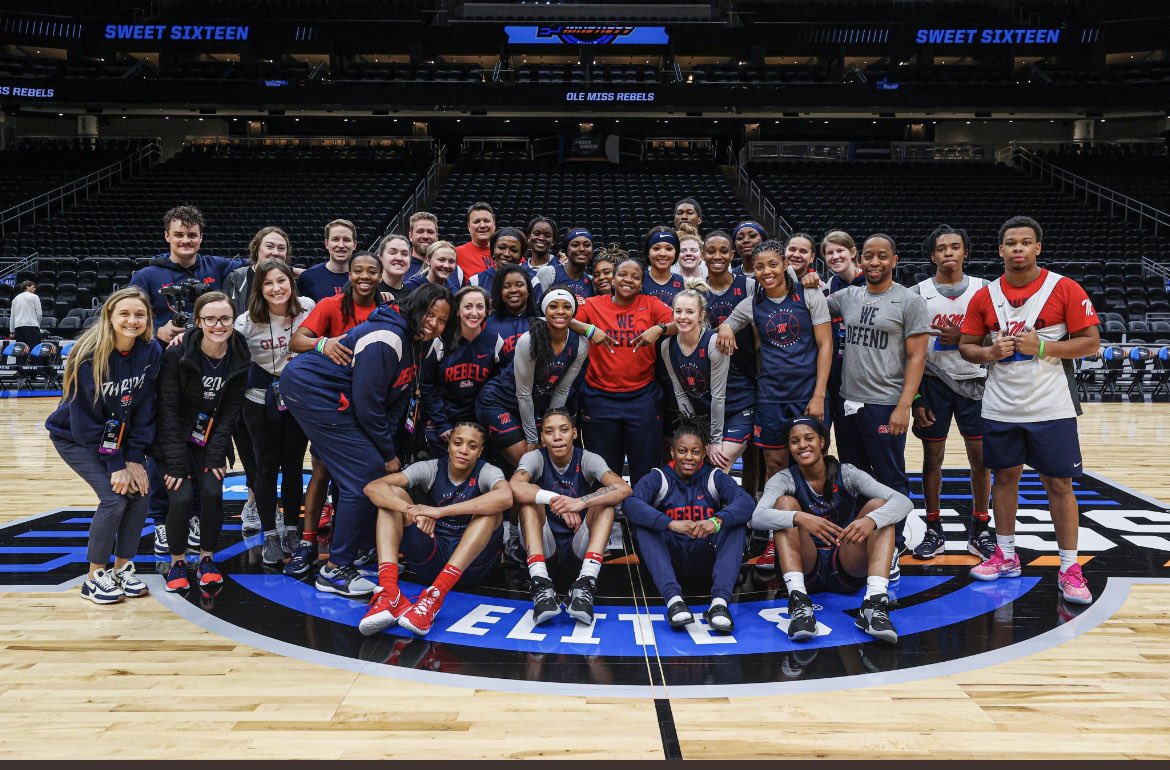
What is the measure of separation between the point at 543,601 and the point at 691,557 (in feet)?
2.41

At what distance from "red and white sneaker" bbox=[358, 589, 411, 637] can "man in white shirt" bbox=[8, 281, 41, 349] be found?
33.5 ft

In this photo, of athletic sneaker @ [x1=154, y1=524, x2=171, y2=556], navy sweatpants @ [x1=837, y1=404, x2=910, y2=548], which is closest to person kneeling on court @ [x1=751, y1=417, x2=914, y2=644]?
navy sweatpants @ [x1=837, y1=404, x2=910, y2=548]

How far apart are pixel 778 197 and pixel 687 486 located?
16010 mm

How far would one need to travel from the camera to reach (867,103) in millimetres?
20969

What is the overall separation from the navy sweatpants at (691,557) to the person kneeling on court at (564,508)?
0.68 ft

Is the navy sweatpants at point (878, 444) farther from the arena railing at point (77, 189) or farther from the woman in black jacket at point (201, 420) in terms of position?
the arena railing at point (77, 189)

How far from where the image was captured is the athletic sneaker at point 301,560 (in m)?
4.01

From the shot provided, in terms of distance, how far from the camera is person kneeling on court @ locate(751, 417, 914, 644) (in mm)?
3312

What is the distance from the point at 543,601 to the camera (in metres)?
3.35

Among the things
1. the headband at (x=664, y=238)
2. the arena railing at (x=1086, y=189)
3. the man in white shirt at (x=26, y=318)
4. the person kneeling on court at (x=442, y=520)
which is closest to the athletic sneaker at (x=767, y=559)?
the person kneeling on court at (x=442, y=520)

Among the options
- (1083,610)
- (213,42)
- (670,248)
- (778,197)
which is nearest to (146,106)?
(213,42)

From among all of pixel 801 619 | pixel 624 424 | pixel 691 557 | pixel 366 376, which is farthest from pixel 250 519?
pixel 801 619

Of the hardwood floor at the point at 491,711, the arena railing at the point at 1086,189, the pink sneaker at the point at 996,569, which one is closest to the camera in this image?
the hardwood floor at the point at 491,711

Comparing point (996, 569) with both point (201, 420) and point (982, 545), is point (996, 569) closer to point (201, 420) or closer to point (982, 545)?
point (982, 545)
